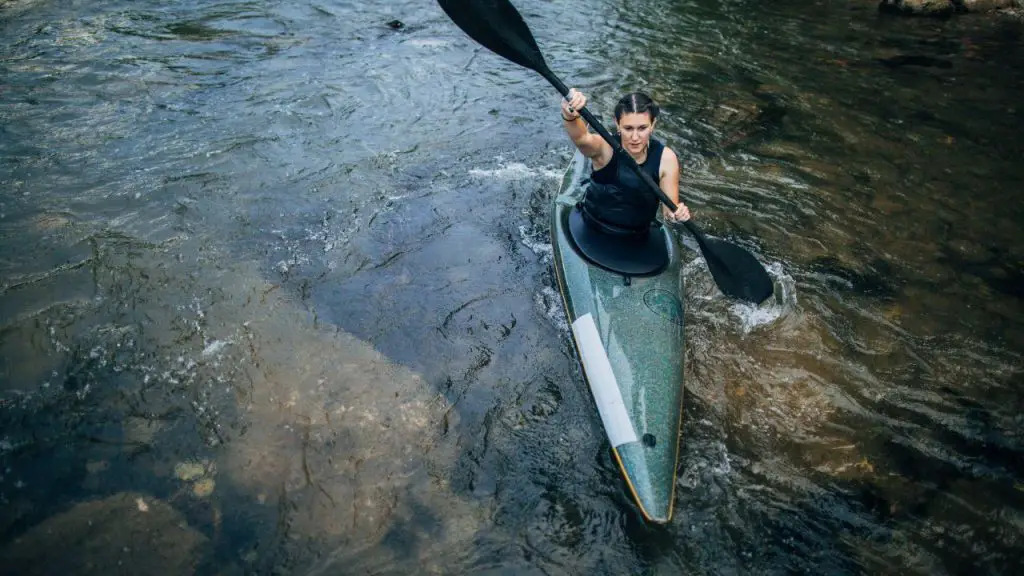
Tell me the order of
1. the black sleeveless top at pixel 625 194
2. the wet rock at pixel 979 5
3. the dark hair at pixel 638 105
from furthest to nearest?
the wet rock at pixel 979 5 → the black sleeveless top at pixel 625 194 → the dark hair at pixel 638 105

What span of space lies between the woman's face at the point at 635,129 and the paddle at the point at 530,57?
1.95 feet

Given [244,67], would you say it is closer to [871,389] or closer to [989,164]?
[871,389]

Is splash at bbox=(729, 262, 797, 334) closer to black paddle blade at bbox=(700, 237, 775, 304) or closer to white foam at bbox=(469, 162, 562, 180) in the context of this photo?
black paddle blade at bbox=(700, 237, 775, 304)

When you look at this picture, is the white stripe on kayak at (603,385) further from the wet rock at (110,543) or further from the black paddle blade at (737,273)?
the wet rock at (110,543)

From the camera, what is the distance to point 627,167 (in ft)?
12.8

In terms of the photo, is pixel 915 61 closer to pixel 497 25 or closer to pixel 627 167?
pixel 627 167

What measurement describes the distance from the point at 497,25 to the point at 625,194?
5.13 ft

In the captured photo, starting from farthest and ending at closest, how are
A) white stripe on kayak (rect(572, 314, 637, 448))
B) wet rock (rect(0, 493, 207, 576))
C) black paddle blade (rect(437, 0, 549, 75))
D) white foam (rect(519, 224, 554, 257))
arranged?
white foam (rect(519, 224, 554, 257))
black paddle blade (rect(437, 0, 549, 75))
white stripe on kayak (rect(572, 314, 637, 448))
wet rock (rect(0, 493, 207, 576))

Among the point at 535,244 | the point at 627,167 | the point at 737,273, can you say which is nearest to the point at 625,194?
the point at 627,167

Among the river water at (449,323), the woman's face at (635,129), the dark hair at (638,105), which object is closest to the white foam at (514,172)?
the river water at (449,323)

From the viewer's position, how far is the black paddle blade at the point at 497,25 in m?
4.21

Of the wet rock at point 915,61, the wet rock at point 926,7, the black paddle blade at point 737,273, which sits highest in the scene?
the wet rock at point 926,7

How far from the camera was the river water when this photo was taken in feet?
9.84

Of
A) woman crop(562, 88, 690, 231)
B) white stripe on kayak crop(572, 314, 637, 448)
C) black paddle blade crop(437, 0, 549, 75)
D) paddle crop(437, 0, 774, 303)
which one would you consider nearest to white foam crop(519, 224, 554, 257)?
woman crop(562, 88, 690, 231)
